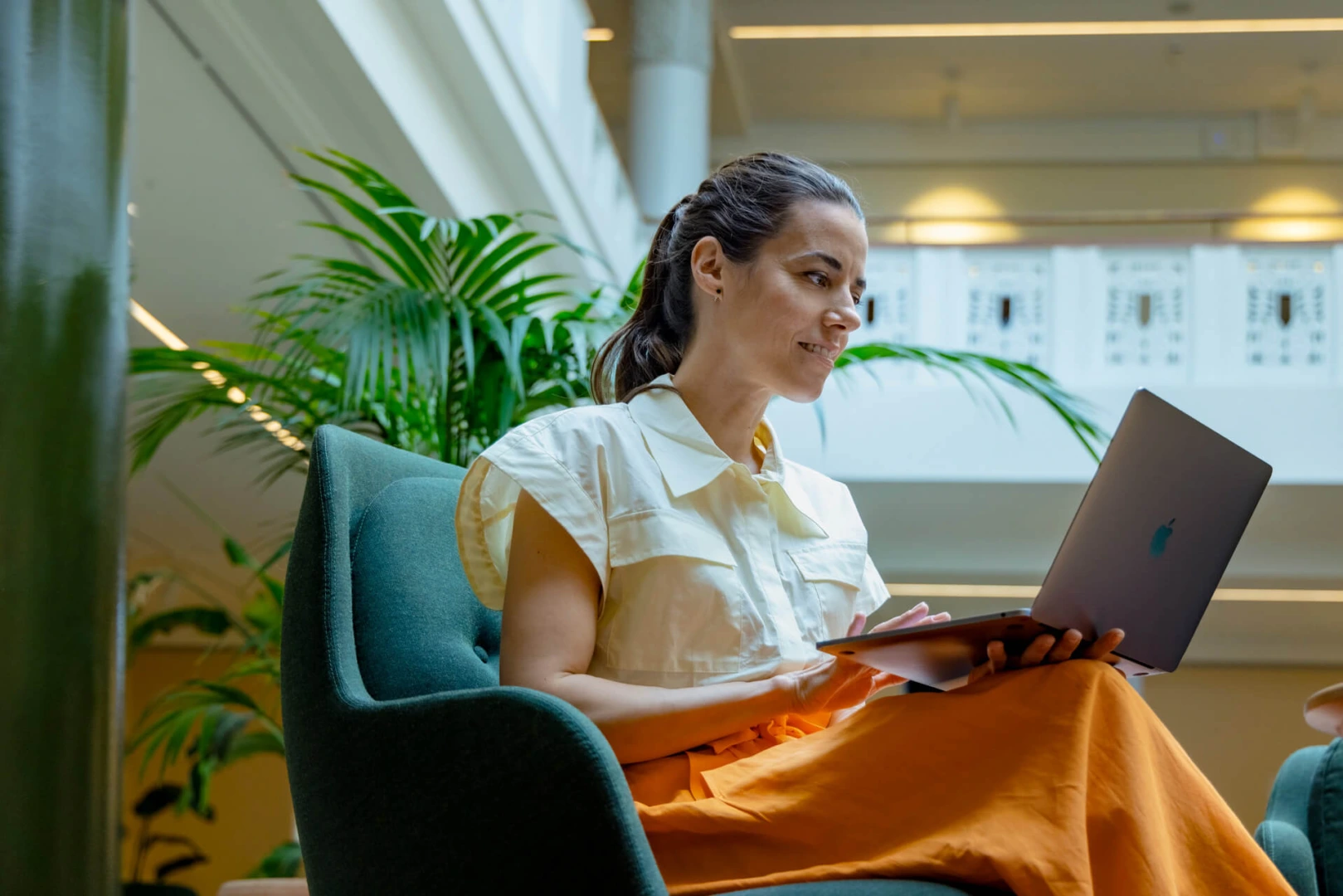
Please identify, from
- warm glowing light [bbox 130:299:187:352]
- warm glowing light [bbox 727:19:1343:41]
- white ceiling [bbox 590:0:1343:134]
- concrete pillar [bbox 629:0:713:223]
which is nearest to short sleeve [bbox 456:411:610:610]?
warm glowing light [bbox 130:299:187:352]

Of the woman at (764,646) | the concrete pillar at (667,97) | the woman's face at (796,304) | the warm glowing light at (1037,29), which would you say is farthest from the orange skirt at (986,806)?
the warm glowing light at (1037,29)

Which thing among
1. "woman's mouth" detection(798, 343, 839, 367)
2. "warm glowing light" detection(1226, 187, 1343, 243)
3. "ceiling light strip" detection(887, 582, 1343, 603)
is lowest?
"ceiling light strip" detection(887, 582, 1343, 603)

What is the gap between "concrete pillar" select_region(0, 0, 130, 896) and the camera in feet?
3.54

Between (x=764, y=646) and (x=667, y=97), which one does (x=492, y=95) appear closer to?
(x=764, y=646)

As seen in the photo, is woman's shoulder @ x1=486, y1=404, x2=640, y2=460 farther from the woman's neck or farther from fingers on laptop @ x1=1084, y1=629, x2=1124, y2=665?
fingers on laptop @ x1=1084, y1=629, x2=1124, y2=665

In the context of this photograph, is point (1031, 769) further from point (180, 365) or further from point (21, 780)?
point (180, 365)

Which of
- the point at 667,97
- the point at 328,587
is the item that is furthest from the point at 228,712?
the point at 667,97

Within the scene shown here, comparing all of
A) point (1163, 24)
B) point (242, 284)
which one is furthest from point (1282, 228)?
point (242, 284)

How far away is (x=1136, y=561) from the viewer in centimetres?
119

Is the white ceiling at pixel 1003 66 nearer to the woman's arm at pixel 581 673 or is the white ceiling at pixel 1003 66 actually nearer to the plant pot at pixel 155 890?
the plant pot at pixel 155 890

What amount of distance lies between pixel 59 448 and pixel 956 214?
1070 centimetres

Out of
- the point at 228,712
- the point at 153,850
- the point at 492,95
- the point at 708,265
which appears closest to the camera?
the point at 708,265

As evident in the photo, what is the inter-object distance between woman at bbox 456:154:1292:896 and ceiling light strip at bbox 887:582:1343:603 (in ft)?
19.1

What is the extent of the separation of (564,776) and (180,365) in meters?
1.76
